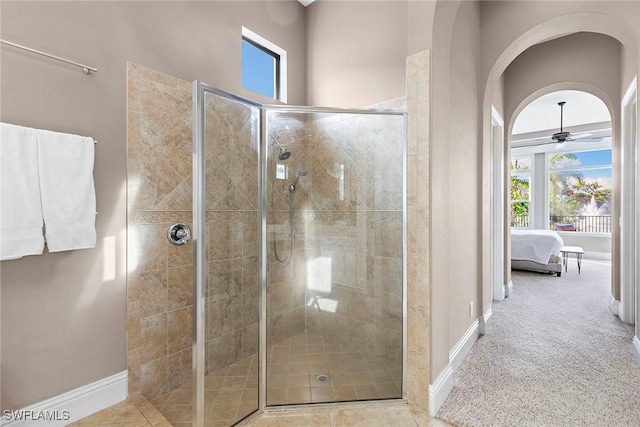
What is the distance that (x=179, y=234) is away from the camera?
214 centimetres

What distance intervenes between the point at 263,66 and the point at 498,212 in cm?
334

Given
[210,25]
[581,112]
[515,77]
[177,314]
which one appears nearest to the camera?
[177,314]

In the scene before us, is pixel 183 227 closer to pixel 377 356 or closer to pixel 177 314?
pixel 177 314

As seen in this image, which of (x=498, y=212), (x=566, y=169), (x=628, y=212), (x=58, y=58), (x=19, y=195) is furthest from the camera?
(x=566, y=169)

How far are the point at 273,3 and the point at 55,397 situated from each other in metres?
3.22

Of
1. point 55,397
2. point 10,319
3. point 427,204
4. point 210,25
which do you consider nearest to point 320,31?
point 210,25

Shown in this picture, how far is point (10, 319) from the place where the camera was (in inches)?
60.9

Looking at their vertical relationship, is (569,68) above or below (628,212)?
above

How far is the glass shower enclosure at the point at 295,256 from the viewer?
5.51 ft

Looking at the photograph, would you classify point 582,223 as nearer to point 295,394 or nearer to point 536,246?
point 536,246

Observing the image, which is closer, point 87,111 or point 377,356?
point 87,111

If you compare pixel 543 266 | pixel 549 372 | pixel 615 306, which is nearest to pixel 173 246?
pixel 549 372

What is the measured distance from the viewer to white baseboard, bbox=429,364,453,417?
188 centimetres

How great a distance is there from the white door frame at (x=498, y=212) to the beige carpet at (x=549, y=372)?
277mm
